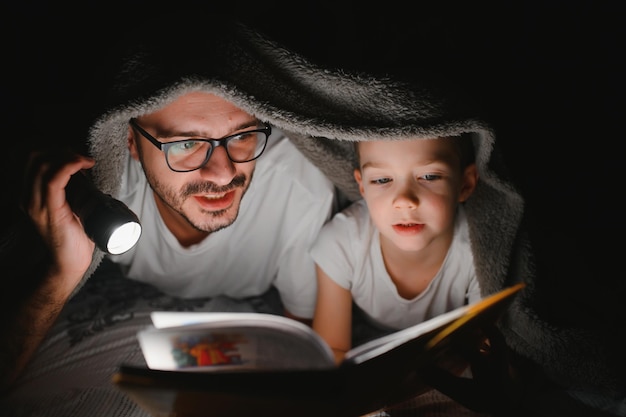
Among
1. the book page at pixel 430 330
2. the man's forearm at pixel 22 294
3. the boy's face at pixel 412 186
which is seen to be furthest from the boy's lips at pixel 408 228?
the man's forearm at pixel 22 294

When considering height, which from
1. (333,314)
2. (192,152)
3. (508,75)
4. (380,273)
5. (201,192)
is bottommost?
(333,314)

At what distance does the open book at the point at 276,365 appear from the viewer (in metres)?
0.65

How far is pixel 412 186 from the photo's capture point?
3.95 ft

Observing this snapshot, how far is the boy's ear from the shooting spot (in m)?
1.29

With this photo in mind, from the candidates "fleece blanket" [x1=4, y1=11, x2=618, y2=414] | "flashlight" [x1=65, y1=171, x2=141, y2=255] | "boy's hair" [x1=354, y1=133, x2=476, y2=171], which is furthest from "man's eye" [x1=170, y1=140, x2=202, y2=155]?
"boy's hair" [x1=354, y1=133, x2=476, y2=171]

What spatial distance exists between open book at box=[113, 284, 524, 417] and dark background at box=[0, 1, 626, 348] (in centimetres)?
48

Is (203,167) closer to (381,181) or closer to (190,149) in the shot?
(190,149)

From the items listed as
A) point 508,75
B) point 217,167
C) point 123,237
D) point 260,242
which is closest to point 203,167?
point 217,167

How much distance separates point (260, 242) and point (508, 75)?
0.89 m

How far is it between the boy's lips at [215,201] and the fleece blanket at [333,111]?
0.69 ft

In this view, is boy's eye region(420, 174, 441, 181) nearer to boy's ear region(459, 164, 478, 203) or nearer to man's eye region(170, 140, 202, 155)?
boy's ear region(459, 164, 478, 203)

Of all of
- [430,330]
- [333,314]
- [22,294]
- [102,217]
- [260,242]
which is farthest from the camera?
[260,242]

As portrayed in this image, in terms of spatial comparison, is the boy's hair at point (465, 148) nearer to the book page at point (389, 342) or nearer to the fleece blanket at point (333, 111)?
the fleece blanket at point (333, 111)

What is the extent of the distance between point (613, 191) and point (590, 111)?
9.5 inches
